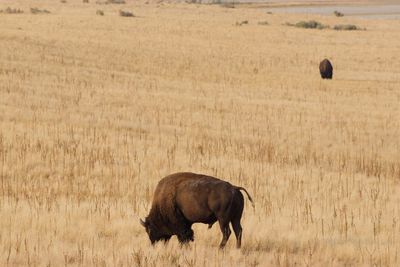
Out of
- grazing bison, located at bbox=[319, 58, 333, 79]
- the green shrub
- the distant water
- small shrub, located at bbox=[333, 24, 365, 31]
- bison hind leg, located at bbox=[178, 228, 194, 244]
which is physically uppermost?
the distant water

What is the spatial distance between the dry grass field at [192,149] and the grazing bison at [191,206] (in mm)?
221

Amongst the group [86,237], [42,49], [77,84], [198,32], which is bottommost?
[86,237]

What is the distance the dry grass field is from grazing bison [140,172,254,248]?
22 cm

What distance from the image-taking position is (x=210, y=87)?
2991 cm

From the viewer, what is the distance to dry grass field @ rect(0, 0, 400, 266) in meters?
8.72

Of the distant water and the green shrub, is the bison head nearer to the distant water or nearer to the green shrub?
the green shrub

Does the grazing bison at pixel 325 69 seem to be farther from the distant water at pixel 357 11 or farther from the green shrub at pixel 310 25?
the distant water at pixel 357 11

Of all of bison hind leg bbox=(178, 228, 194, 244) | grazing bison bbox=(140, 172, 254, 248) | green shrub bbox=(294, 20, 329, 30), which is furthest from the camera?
green shrub bbox=(294, 20, 329, 30)

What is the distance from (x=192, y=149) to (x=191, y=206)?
899cm

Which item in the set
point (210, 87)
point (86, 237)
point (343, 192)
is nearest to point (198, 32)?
point (210, 87)

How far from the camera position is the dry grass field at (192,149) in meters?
8.72

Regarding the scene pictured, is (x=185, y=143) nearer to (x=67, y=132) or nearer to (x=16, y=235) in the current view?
(x=67, y=132)

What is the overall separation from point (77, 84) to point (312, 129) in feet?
32.3

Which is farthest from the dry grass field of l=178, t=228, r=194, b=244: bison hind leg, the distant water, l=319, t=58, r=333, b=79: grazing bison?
the distant water
